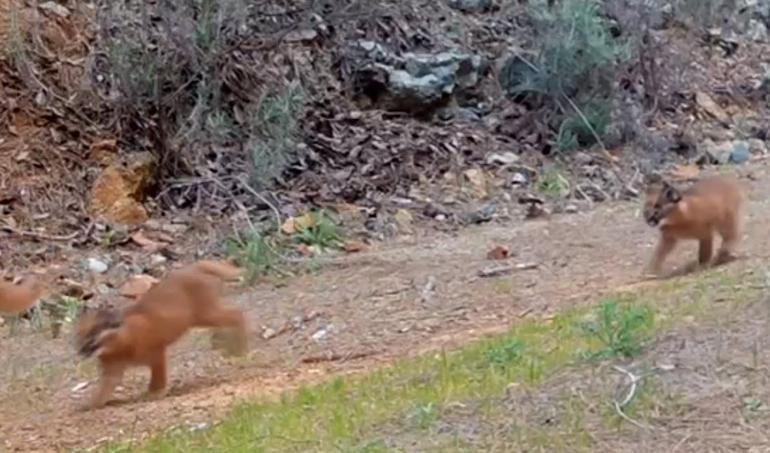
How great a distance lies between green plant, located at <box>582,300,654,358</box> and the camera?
200 inches

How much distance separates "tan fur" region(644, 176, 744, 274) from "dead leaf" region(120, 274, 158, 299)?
3337 mm

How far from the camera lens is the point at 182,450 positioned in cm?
505

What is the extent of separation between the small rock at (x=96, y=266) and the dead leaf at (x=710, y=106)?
6.82m

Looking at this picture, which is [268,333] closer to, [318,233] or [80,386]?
[80,386]

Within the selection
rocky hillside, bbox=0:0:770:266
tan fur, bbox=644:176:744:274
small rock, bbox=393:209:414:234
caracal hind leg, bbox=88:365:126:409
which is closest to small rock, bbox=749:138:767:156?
rocky hillside, bbox=0:0:770:266

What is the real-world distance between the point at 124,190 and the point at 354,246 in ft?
6.80

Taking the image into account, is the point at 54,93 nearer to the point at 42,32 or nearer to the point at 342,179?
the point at 42,32

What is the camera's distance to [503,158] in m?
12.3

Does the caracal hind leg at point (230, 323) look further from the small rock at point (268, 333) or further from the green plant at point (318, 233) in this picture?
the green plant at point (318, 233)

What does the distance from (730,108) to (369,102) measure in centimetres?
393

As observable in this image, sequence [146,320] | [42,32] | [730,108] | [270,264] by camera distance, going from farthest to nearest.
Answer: [730,108] < [42,32] < [270,264] < [146,320]

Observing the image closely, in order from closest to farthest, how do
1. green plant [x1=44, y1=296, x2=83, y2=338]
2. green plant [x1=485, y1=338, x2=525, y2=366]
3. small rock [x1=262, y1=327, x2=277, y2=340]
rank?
green plant [x1=485, y1=338, x2=525, y2=366], small rock [x1=262, y1=327, x2=277, y2=340], green plant [x1=44, y1=296, x2=83, y2=338]

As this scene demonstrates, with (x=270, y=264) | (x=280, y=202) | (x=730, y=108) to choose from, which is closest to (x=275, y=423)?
(x=270, y=264)

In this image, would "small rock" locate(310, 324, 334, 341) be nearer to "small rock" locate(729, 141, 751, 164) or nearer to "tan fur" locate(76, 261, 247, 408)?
"tan fur" locate(76, 261, 247, 408)
